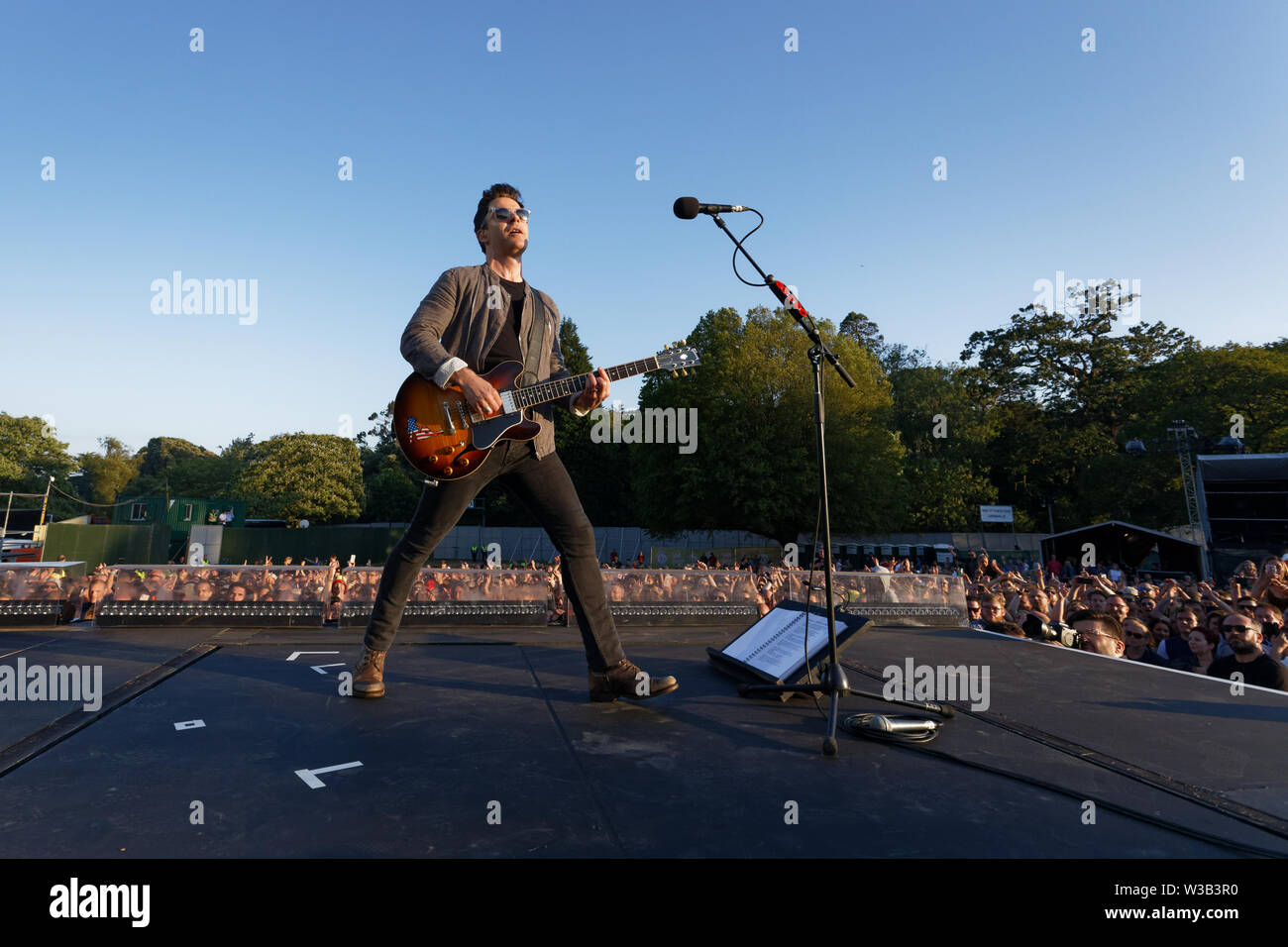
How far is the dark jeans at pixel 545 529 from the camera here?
10.2 ft

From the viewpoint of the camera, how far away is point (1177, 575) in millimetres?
20859

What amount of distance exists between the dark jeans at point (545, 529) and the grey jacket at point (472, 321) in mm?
146

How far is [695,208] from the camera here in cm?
350

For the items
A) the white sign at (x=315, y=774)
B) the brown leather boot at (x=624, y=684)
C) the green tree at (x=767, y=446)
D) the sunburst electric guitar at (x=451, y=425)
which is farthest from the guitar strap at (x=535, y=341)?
the green tree at (x=767, y=446)

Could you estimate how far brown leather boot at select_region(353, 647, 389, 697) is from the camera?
299cm

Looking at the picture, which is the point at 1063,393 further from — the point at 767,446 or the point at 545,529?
the point at 545,529

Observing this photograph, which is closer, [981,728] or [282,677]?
[981,728]

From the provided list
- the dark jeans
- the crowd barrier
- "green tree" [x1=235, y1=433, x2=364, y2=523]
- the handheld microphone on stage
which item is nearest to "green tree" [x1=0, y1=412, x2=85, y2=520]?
"green tree" [x1=235, y1=433, x2=364, y2=523]

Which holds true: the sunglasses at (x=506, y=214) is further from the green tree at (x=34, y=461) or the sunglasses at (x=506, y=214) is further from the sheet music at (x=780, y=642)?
the green tree at (x=34, y=461)

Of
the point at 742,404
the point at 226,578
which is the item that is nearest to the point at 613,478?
the point at 742,404

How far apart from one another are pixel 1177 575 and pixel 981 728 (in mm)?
23706

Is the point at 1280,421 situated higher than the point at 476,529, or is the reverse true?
the point at 1280,421

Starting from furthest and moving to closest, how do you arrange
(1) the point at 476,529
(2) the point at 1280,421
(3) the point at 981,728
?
1. (1) the point at 476,529
2. (2) the point at 1280,421
3. (3) the point at 981,728
